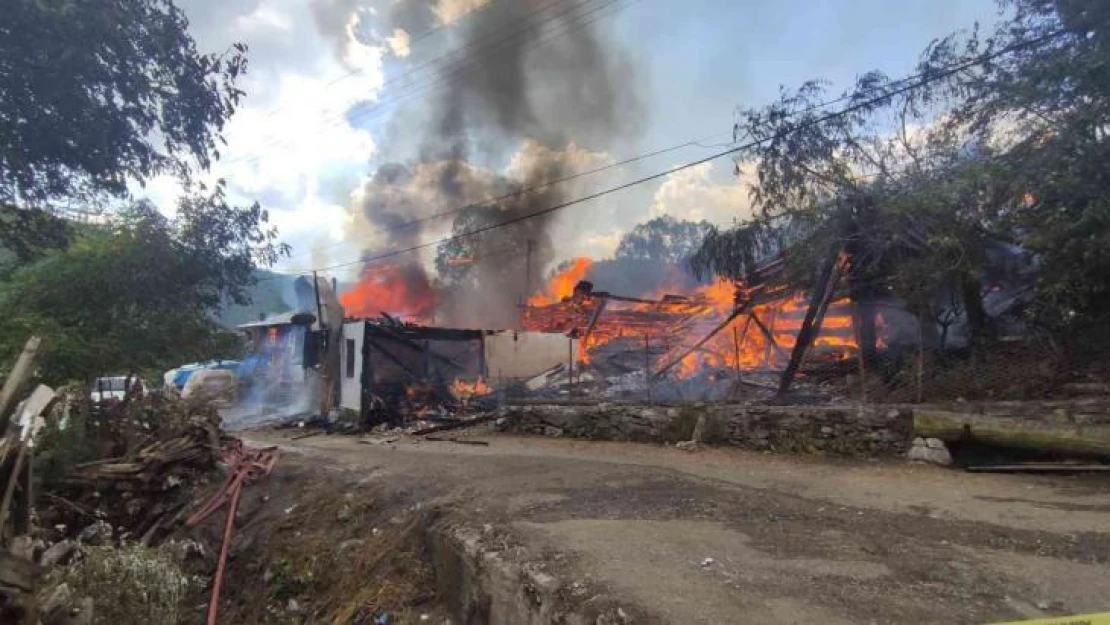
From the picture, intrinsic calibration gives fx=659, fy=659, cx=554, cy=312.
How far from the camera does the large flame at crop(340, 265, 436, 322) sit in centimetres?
3488

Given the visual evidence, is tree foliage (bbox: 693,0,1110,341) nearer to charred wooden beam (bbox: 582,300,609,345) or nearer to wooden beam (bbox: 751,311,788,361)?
wooden beam (bbox: 751,311,788,361)

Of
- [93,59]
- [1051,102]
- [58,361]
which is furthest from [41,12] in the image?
[1051,102]

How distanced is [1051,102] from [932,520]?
23.6ft

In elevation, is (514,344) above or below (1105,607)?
above

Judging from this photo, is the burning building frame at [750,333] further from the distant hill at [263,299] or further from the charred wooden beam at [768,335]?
the distant hill at [263,299]

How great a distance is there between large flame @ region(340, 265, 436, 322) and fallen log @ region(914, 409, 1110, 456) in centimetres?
2835

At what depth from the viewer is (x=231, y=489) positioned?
9719 mm

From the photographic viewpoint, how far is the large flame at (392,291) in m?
34.9

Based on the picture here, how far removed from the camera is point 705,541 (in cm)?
539

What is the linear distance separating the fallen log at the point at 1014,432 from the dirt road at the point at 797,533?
458 millimetres

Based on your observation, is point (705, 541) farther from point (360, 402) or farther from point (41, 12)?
point (360, 402)

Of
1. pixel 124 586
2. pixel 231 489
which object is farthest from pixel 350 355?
pixel 124 586

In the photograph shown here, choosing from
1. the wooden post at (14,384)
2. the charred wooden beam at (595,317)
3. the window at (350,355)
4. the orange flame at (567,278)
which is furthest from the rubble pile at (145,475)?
the orange flame at (567,278)

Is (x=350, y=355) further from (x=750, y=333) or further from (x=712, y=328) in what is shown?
(x=750, y=333)
